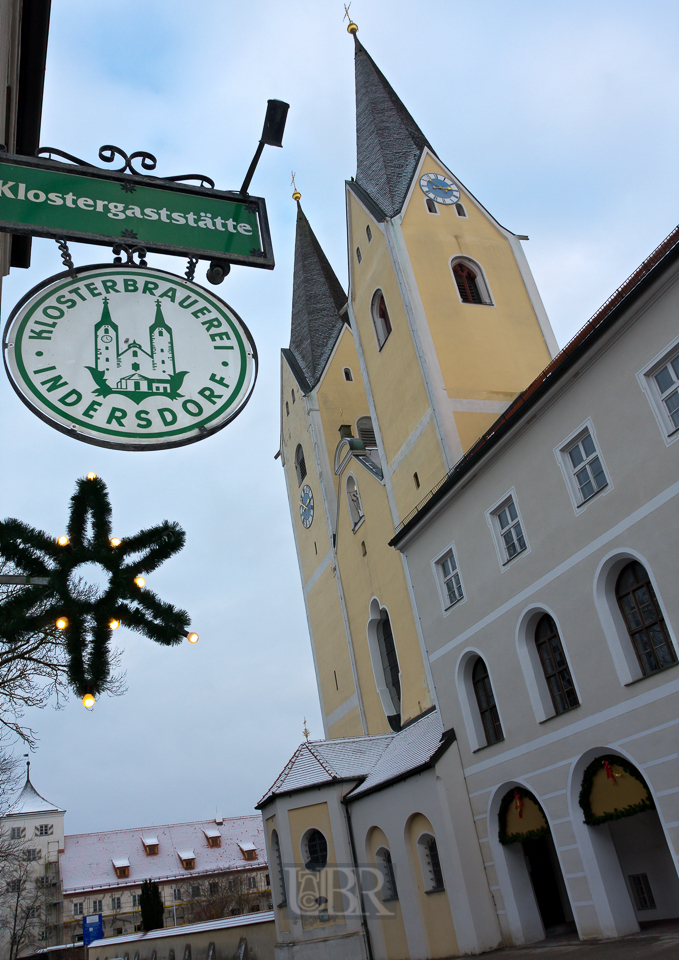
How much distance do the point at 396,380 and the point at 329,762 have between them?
472 inches

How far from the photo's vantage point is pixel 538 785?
48.0 feet

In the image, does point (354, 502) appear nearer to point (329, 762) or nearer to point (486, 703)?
point (329, 762)

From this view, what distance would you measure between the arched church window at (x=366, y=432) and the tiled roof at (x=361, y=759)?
13898 mm

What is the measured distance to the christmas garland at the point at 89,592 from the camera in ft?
14.1

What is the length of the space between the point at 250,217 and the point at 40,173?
3.76ft

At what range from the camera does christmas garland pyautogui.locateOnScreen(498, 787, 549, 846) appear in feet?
48.2

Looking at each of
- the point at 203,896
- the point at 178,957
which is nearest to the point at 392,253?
the point at 178,957

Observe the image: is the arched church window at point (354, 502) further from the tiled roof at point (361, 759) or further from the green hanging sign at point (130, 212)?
the green hanging sign at point (130, 212)

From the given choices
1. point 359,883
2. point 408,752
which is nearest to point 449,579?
point 408,752

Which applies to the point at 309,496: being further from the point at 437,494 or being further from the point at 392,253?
the point at 437,494

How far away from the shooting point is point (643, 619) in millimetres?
12875

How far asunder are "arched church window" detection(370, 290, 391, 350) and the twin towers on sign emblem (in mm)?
23549

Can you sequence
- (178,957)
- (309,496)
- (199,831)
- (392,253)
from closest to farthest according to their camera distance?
(392,253)
(178,957)
(309,496)
(199,831)

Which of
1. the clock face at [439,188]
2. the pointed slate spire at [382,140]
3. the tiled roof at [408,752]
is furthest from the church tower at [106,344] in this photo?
the clock face at [439,188]
